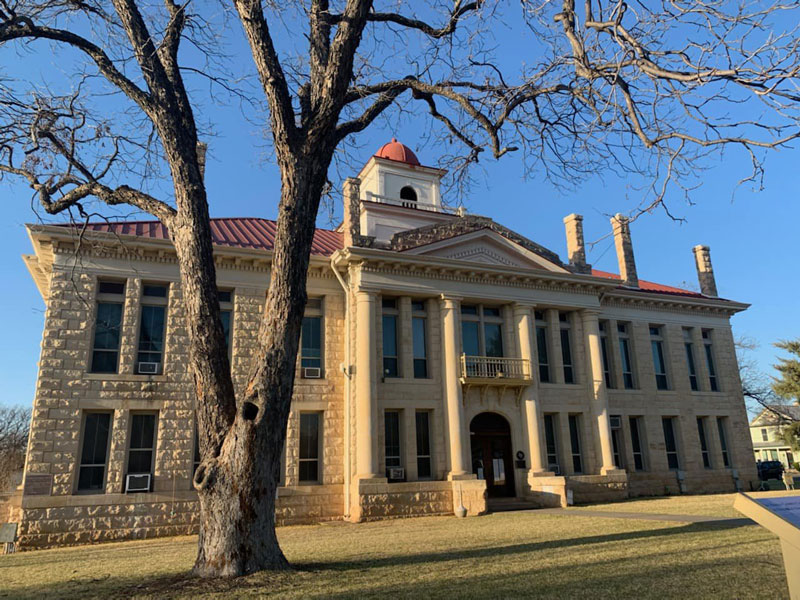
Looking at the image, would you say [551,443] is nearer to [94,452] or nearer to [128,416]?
[128,416]

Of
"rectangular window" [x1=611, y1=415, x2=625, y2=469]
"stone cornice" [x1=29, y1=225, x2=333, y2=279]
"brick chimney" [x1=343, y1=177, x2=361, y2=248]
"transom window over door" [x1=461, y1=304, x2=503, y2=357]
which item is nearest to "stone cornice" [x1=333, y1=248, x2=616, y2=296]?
"brick chimney" [x1=343, y1=177, x2=361, y2=248]

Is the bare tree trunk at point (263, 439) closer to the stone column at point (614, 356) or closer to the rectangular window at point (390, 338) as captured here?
the rectangular window at point (390, 338)

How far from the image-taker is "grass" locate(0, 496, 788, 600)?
6121 millimetres

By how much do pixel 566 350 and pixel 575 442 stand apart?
3644 mm

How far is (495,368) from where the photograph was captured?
20.9m

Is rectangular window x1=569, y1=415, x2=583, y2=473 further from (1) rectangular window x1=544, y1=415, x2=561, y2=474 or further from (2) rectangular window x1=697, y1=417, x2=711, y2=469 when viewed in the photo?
(2) rectangular window x1=697, y1=417, x2=711, y2=469

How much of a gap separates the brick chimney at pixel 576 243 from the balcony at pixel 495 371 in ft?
17.2

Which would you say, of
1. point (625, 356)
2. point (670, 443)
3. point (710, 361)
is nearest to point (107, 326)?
point (625, 356)

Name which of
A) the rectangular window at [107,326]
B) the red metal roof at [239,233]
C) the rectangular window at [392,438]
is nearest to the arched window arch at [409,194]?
the red metal roof at [239,233]

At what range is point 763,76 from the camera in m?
5.25

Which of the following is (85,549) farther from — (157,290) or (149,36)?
(149,36)

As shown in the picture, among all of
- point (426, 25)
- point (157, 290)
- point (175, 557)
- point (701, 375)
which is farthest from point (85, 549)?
point (701, 375)

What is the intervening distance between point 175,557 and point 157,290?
398 inches

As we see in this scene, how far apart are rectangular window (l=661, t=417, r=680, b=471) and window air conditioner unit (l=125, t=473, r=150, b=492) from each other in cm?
2073
